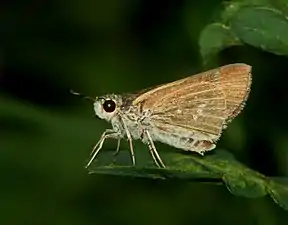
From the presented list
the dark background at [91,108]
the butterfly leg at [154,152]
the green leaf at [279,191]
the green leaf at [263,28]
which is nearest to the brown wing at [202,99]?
the butterfly leg at [154,152]

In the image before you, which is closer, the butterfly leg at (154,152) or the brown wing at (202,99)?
the butterfly leg at (154,152)

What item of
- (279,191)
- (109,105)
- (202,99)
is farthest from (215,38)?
(109,105)

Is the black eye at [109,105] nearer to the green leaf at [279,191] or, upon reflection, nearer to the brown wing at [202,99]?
the brown wing at [202,99]

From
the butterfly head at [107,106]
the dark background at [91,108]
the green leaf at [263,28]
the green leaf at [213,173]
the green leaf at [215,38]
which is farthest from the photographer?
the dark background at [91,108]

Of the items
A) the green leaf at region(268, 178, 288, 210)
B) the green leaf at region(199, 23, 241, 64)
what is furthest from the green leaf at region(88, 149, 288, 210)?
the green leaf at region(199, 23, 241, 64)

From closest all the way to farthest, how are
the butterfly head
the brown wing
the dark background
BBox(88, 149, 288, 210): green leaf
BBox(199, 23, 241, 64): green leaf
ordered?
1. BBox(88, 149, 288, 210): green leaf
2. BBox(199, 23, 241, 64): green leaf
3. the brown wing
4. the butterfly head
5. the dark background

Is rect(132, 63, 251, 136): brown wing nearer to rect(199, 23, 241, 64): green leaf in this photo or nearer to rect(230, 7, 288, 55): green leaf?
rect(199, 23, 241, 64): green leaf
